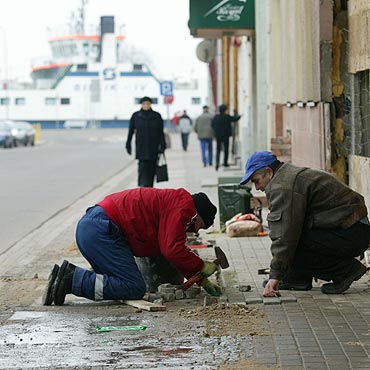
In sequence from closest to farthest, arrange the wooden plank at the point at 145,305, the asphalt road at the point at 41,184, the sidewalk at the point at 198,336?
the sidewalk at the point at 198,336
the wooden plank at the point at 145,305
the asphalt road at the point at 41,184

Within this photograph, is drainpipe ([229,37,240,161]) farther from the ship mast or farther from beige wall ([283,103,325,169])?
the ship mast

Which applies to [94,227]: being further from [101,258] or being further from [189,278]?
[189,278]

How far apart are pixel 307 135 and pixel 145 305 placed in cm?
721

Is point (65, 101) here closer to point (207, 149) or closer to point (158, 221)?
point (207, 149)

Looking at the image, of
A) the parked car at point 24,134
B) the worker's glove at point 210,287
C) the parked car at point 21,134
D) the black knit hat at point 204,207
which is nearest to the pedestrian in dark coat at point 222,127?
the worker's glove at point 210,287

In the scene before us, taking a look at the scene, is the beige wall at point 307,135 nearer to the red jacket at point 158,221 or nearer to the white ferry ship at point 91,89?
the red jacket at point 158,221

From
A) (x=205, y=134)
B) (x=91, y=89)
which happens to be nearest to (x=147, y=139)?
(x=205, y=134)

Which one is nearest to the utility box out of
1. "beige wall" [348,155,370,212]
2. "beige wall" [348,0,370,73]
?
"beige wall" [348,155,370,212]

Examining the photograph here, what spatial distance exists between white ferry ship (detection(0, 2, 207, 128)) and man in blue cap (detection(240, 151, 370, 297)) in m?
96.8

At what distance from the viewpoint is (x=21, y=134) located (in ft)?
207

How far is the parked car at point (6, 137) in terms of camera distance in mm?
60500

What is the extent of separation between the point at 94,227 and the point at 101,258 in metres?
0.26

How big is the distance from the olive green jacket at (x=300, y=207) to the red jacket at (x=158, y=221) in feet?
2.22

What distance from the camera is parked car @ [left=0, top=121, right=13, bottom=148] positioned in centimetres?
6050
